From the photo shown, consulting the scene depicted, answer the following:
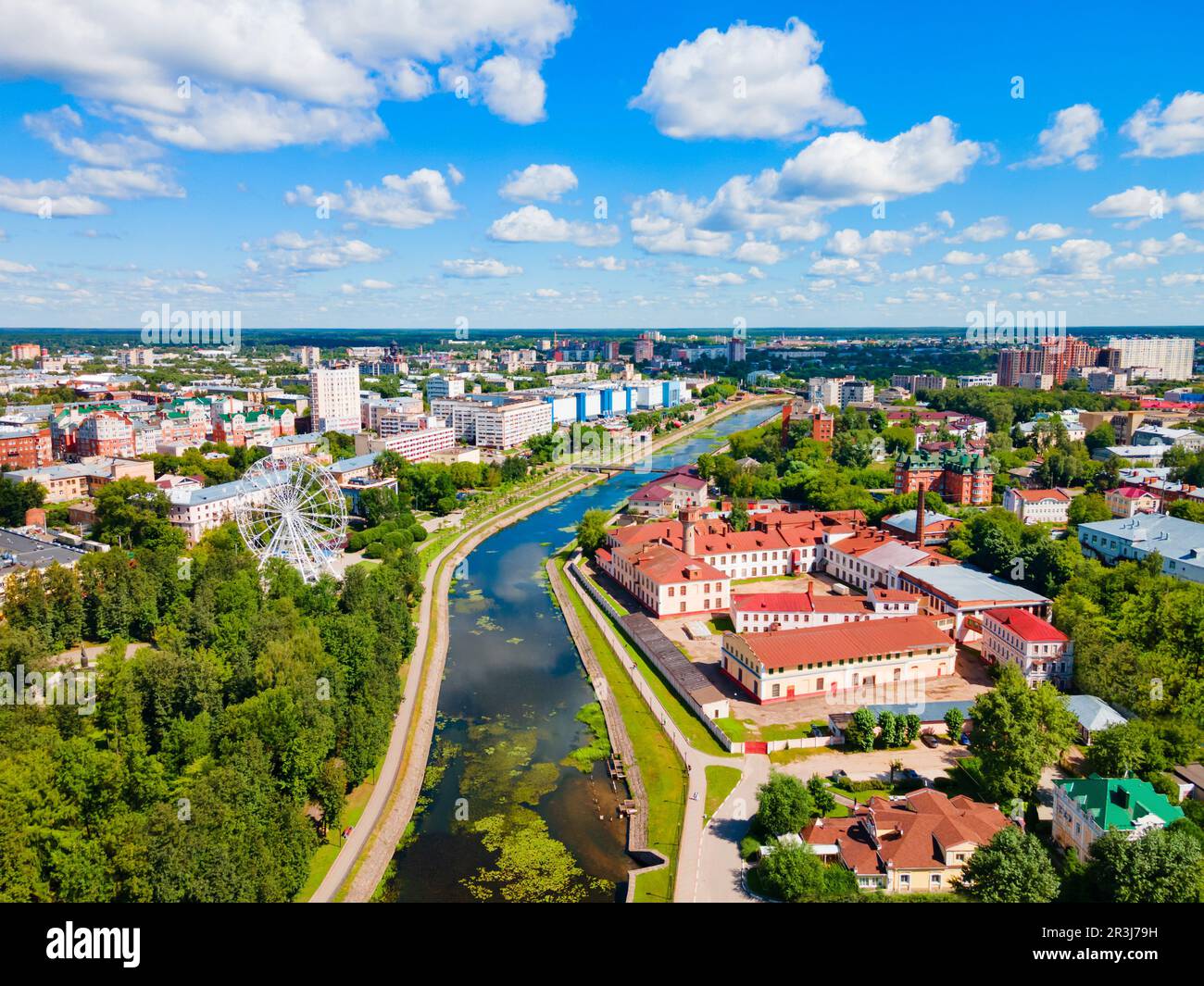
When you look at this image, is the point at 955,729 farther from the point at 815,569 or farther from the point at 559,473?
the point at 559,473

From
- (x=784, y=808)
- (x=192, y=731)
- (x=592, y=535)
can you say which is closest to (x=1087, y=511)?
(x=592, y=535)

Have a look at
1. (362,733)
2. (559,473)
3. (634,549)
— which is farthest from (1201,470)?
(362,733)

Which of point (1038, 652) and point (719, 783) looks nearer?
point (719, 783)

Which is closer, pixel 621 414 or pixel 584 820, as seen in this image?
pixel 584 820

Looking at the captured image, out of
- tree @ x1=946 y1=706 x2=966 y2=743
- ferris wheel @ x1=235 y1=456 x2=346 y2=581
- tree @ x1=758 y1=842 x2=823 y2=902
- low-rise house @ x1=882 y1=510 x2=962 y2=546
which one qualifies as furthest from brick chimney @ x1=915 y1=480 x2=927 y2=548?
ferris wheel @ x1=235 y1=456 x2=346 y2=581

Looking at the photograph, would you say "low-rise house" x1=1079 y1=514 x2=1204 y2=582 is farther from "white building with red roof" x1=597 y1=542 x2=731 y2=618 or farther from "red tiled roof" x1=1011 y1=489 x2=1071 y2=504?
"white building with red roof" x1=597 y1=542 x2=731 y2=618

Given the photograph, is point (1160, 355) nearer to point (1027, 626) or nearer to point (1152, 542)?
point (1152, 542)
